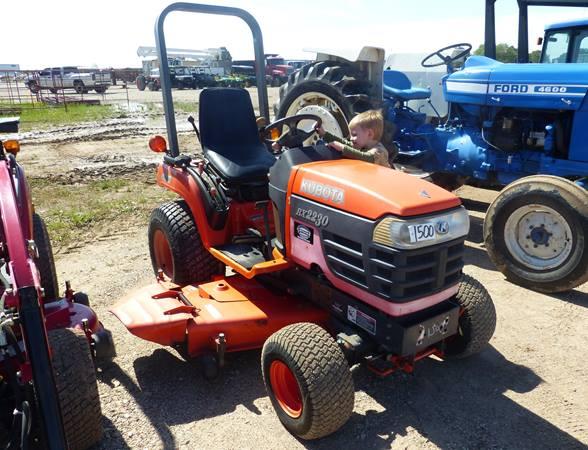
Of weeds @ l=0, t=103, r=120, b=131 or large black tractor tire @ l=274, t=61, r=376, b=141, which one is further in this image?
weeds @ l=0, t=103, r=120, b=131

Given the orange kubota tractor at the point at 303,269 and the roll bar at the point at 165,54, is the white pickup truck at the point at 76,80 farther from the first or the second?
the orange kubota tractor at the point at 303,269

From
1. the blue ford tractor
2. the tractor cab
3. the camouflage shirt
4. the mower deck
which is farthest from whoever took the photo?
the tractor cab

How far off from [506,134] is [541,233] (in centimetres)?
136

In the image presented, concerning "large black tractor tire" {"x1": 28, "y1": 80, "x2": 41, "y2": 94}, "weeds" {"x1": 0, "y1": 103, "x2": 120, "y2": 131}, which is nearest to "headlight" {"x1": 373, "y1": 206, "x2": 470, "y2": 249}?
"weeds" {"x1": 0, "y1": 103, "x2": 120, "y2": 131}

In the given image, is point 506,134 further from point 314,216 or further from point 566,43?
point 314,216

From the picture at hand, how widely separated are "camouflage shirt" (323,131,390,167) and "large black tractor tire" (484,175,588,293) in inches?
60.1

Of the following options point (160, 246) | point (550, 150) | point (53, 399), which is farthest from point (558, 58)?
point (53, 399)

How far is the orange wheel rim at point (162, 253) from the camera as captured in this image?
4.02m

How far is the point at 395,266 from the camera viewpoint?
7.67ft

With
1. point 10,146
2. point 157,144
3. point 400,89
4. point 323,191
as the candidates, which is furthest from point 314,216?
point 400,89

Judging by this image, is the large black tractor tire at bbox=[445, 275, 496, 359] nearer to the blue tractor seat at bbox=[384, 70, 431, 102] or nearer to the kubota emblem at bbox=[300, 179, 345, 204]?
the kubota emblem at bbox=[300, 179, 345, 204]

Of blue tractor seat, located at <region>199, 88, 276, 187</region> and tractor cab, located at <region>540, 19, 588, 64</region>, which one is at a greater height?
tractor cab, located at <region>540, 19, 588, 64</region>

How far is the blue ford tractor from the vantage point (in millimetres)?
4094

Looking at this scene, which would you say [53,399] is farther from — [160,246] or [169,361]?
[160,246]
